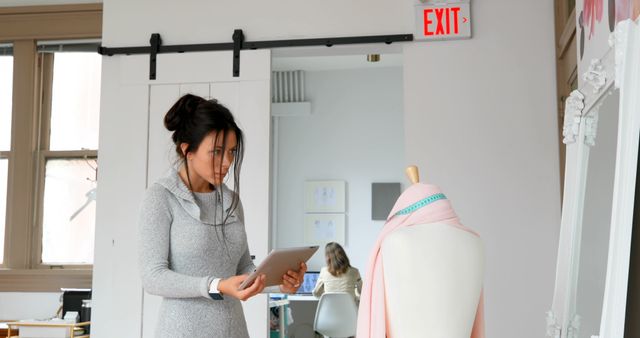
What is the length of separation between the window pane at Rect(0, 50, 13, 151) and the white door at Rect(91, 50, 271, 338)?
6.49 feet

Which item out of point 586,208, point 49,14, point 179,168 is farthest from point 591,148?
point 49,14

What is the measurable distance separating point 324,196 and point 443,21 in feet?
15.5

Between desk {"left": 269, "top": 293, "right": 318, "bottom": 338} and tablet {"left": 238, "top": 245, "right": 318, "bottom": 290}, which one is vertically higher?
tablet {"left": 238, "top": 245, "right": 318, "bottom": 290}

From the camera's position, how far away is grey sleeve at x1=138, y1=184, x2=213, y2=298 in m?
2.11

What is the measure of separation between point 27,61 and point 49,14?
47 cm

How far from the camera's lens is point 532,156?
475 cm

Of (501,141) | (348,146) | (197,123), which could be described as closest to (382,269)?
(197,123)

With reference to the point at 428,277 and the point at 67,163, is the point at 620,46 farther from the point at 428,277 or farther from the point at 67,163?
the point at 67,163

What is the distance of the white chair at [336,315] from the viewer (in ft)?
21.5

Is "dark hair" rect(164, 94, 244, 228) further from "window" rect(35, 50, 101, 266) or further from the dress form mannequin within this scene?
"window" rect(35, 50, 101, 266)

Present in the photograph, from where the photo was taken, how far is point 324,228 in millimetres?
9328

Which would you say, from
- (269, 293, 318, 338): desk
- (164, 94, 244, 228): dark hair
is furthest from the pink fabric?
(269, 293, 318, 338): desk

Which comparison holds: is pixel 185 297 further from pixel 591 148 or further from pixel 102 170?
pixel 102 170

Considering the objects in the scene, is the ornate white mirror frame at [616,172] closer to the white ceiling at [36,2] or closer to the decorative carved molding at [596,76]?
the decorative carved molding at [596,76]
